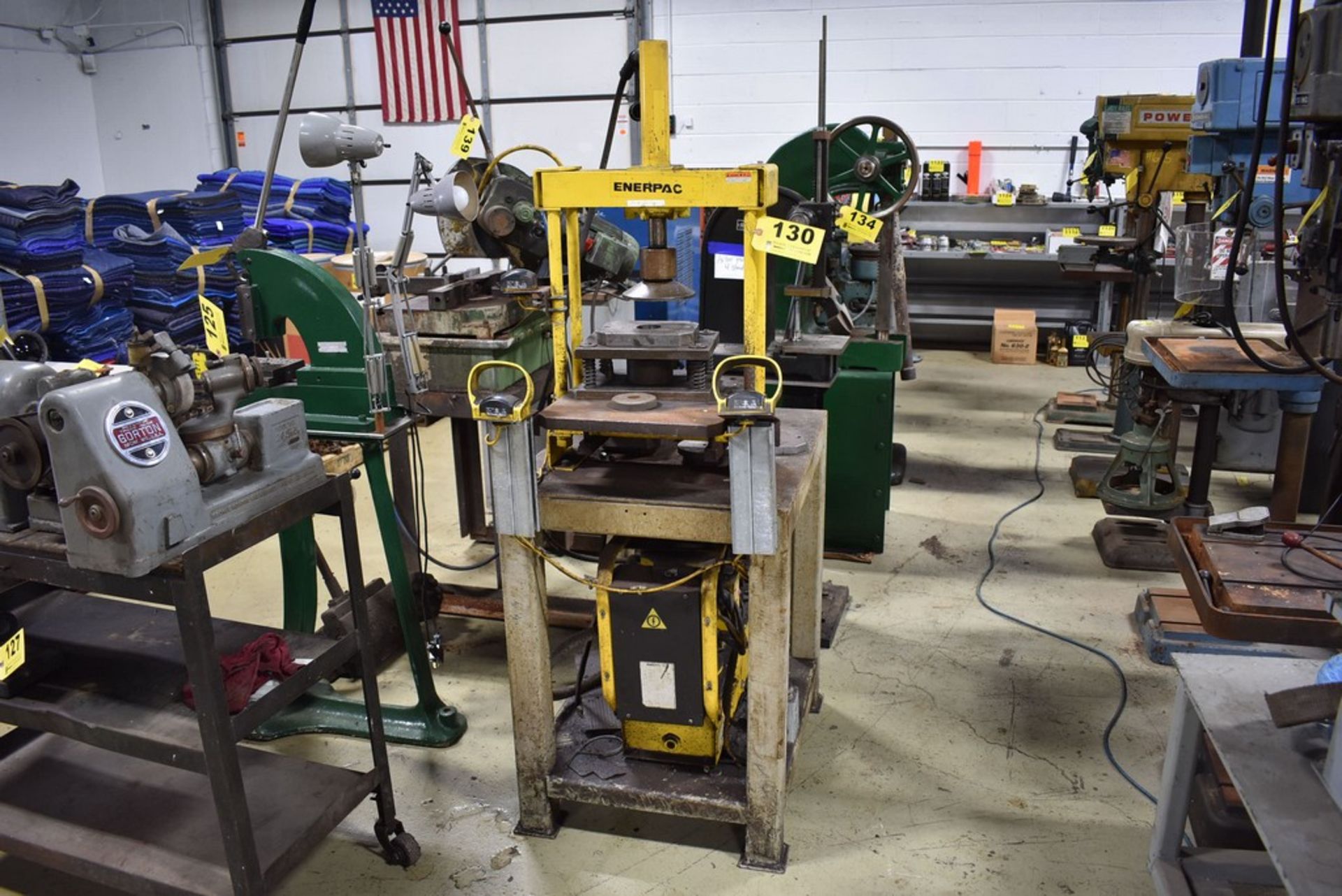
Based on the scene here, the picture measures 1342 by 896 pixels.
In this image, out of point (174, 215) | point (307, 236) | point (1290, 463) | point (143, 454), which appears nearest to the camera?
point (143, 454)

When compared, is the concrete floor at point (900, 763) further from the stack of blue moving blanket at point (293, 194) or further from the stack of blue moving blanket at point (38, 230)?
the stack of blue moving blanket at point (293, 194)

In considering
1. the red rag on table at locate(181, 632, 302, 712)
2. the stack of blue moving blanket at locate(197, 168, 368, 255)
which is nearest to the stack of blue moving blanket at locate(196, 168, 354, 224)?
the stack of blue moving blanket at locate(197, 168, 368, 255)

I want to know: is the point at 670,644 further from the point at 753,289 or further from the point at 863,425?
the point at 863,425

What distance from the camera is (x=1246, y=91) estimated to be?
2477mm

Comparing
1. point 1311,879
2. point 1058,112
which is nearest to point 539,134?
point 1058,112

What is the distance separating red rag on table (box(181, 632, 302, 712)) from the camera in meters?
1.71

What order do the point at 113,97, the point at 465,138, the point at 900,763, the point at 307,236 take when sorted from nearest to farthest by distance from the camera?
the point at 900,763 → the point at 465,138 → the point at 307,236 → the point at 113,97

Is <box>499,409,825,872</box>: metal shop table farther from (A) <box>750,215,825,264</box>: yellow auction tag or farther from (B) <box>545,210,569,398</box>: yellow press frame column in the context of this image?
(A) <box>750,215,825,264</box>: yellow auction tag

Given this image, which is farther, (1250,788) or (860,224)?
(860,224)

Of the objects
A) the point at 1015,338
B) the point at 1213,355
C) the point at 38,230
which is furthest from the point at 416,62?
the point at 1213,355

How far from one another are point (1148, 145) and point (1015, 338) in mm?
2283

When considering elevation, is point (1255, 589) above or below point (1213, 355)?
below

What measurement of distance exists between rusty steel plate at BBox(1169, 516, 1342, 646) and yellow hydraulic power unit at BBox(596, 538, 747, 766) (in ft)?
2.62

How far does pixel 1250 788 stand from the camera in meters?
1.18
